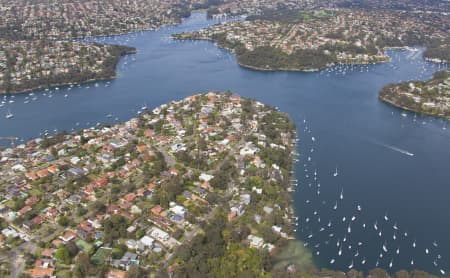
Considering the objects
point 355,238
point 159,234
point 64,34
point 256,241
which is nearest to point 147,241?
point 159,234

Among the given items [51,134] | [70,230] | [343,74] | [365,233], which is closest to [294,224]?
[365,233]

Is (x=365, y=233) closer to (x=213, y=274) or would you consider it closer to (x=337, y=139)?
(x=213, y=274)

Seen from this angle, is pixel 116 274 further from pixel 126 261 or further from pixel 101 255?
pixel 101 255

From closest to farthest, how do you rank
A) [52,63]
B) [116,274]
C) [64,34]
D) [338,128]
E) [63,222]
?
[116,274] < [63,222] < [338,128] < [52,63] < [64,34]

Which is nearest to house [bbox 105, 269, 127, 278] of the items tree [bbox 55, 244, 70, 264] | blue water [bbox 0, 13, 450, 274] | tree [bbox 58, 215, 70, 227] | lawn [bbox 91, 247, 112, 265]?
lawn [bbox 91, 247, 112, 265]

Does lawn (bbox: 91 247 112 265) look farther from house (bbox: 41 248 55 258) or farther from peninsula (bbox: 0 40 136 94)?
peninsula (bbox: 0 40 136 94)

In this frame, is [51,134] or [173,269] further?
[51,134]

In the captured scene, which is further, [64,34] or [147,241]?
[64,34]
